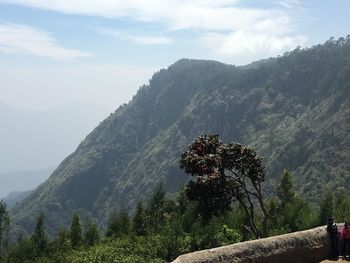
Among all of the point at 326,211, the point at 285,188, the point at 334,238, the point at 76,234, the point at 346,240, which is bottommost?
the point at 76,234

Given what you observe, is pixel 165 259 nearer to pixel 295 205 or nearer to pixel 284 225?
pixel 284 225

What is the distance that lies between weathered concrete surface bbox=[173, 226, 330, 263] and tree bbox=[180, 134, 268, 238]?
26.4ft

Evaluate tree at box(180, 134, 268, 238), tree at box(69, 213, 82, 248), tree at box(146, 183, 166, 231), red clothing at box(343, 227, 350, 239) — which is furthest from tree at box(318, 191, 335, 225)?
red clothing at box(343, 227, 350, 239)

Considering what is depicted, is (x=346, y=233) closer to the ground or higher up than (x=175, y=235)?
higher up

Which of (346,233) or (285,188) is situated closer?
(346,233)

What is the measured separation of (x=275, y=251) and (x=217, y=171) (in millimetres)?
10397

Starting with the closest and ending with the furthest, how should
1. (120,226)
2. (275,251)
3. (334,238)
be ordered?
(275,251)
(334,238)
(120,226)

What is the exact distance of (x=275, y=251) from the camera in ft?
64.1

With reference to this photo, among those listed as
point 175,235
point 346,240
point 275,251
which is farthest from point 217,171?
point 175,235

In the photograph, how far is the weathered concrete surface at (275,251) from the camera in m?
17.2

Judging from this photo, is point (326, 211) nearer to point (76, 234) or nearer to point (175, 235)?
point (175, 235)

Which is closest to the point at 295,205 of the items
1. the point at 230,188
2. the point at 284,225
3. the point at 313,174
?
the point at 284,225

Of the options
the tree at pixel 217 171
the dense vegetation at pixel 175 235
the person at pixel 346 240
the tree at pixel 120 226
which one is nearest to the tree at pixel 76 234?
the dense vegetation at pixel 175 235

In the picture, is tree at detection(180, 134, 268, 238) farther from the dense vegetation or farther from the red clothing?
the red clothing
